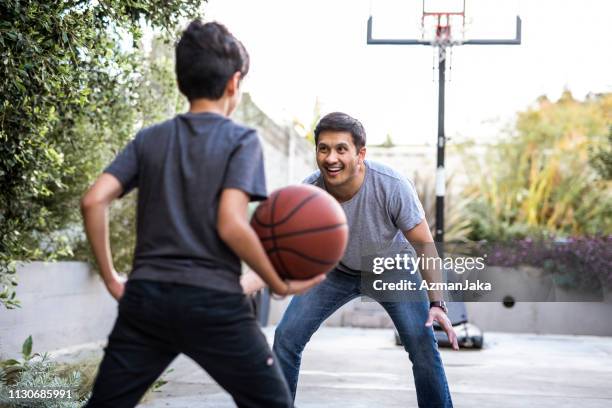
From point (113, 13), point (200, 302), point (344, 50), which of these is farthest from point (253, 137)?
point (344, 50)

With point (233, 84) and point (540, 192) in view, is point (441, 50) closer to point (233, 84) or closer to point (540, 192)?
point (540, 192)

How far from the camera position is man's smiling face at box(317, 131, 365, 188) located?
4301mm

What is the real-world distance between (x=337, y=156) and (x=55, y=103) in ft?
8.32

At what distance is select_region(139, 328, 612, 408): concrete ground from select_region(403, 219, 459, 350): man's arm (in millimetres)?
2170

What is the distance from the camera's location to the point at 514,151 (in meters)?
19.0

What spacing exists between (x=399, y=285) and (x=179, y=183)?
185 centimetres

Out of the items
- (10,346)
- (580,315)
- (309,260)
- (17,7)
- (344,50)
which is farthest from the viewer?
(344,50)

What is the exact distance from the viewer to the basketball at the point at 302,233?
2.78 meters

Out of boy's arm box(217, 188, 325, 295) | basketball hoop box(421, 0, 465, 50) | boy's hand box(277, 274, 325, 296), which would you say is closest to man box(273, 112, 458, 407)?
boy's hand box(277, 274, 325, 296)

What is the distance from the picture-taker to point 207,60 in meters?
2.71

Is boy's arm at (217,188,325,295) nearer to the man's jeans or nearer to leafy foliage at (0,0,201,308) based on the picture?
the man's jeans

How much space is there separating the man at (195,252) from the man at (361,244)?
1545 millimetres

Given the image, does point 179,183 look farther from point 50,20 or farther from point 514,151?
point 514,151

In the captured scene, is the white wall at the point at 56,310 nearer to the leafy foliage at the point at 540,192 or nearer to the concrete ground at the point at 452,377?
the concrete ground at the point at 452,377
